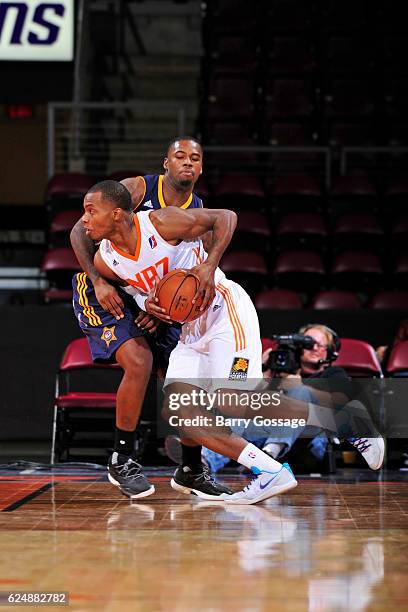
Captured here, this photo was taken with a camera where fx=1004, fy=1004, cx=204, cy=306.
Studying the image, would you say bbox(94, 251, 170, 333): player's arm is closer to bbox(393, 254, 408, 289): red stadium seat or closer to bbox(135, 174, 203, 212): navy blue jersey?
bbox(135, 174, 203, 212): navy blue jersey

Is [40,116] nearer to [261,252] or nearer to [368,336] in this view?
[261,252]

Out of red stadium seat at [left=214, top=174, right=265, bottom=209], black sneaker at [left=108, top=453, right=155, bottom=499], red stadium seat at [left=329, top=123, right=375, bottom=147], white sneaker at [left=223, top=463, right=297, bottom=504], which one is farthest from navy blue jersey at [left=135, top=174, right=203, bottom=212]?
red stadium seat at [left=329, top=123, right=375, bottom=147]

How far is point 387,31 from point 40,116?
4.70 metres

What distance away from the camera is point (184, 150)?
181 inches

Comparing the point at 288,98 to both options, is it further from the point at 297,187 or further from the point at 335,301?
the point at 335,301

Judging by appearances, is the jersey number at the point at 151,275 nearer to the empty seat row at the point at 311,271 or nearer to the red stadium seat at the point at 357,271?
the empty seat row at the point at 311,271

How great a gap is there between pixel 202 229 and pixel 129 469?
3.73 ft

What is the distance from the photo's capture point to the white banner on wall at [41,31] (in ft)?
28.3

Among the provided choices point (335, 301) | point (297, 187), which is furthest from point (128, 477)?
point (297, 187)

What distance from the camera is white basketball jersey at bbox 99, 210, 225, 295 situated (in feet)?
13.9

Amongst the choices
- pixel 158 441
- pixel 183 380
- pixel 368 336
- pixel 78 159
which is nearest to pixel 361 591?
pixel 183 380

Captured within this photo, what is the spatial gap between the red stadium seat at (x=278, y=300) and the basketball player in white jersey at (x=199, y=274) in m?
3.28

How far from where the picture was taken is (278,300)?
7.88 metres

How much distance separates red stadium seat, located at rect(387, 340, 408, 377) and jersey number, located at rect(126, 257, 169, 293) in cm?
265
